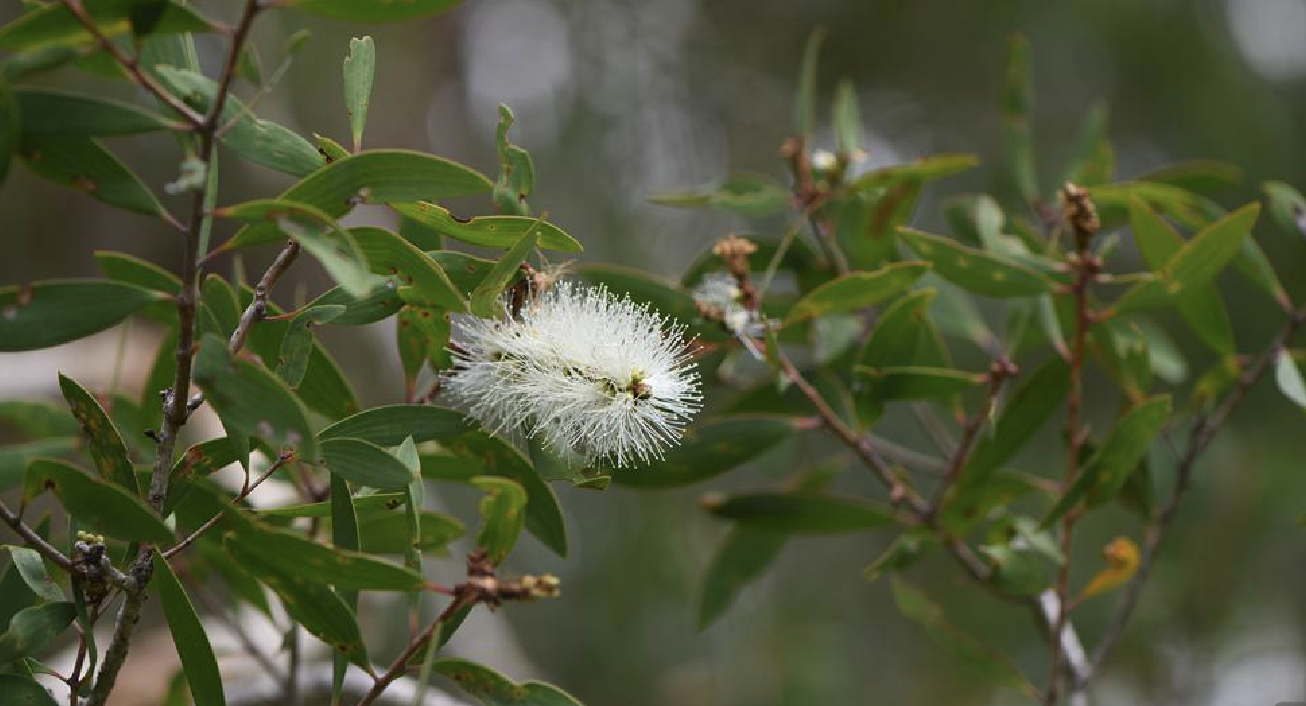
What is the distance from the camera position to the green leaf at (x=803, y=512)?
1.33 meters

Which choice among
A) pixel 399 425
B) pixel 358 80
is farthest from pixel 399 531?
pixel 358 80

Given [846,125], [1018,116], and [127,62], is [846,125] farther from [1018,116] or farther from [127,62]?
[127,62]

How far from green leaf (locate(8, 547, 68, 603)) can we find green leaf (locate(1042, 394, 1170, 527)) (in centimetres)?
87

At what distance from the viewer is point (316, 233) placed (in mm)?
691

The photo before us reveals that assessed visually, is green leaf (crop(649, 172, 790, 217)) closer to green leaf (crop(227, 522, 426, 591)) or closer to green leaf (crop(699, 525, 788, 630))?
green leaf (crop(699, 525, 788, 630))

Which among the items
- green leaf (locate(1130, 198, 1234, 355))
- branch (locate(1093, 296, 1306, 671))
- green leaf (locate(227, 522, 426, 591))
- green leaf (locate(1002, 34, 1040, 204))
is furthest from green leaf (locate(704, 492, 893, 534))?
green leaf (locate(227, 522, 426, 591))

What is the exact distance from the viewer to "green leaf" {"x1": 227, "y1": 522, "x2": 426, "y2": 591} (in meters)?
0.73

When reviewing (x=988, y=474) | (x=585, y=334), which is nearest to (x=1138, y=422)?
(x=988, y=474)

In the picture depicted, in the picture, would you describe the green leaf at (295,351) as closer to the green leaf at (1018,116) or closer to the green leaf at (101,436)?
the green leaf at (101,436)

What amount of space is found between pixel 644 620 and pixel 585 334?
2957 mm

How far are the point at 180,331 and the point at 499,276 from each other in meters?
0.21

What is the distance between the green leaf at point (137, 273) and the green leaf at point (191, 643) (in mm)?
215

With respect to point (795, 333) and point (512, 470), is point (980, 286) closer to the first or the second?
point (795, 333)

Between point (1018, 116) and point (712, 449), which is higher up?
point (1018, 116)
